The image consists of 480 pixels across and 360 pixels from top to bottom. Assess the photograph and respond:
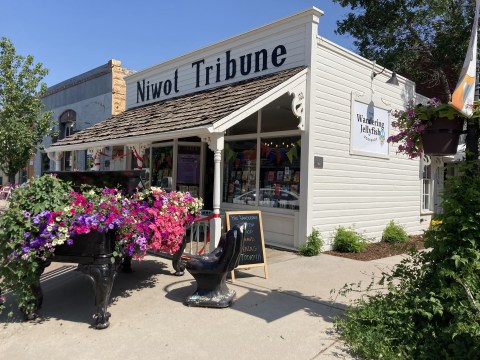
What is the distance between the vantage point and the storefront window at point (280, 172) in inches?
316

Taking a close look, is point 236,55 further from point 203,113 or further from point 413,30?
point 413,30

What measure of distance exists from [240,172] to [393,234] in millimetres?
4119

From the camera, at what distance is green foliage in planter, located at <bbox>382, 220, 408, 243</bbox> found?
9672 mm

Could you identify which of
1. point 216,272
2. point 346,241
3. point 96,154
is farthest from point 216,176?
point 96,154

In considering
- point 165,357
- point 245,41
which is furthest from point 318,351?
point 245,41

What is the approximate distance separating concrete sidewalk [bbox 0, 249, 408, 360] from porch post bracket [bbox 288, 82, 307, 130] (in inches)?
121

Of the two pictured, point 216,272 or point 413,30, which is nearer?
point 216,272

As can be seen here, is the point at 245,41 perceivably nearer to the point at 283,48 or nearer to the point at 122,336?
the point at 283,48

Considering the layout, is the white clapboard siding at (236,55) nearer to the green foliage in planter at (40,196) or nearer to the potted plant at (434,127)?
the potted plant at (434,127)

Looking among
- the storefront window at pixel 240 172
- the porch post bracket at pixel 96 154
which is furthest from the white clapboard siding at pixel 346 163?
the porch post bracket at pixel 96 154

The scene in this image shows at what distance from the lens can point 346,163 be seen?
28.3 ft

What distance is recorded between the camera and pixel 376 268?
22.7 ft

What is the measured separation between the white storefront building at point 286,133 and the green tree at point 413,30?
416 centimetres

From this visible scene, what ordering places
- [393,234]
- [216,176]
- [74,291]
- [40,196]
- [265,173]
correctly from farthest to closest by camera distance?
[393,234]
[265,173]
[216,176]
[74,291]
[40,196]
